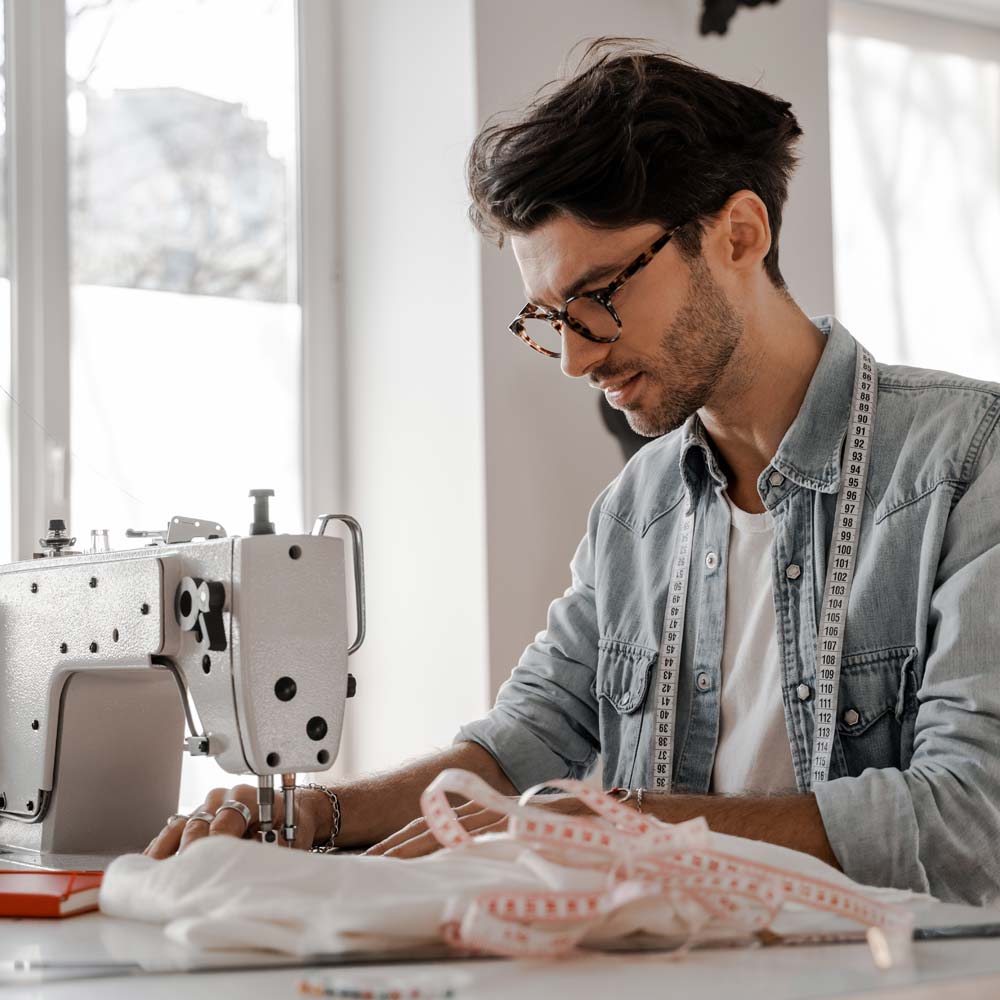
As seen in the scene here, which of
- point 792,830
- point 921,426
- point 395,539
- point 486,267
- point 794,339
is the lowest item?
point 792,830

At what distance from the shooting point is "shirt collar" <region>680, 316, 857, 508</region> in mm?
1598

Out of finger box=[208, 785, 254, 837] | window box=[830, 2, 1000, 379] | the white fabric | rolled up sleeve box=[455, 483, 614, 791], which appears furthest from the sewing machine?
window box=[830, 2, 1000, 379]

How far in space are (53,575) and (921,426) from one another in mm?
929

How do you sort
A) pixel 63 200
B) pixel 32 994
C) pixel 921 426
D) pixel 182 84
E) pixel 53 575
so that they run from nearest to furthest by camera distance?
pixel 32 994, pixel 53 575, pixel 921 426, pixel 63 200, pixel 182 84

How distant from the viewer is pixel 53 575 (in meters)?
1.38

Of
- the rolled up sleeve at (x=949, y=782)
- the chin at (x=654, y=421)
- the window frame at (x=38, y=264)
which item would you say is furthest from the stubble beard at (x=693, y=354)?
the window frame at (x=38, y=264)

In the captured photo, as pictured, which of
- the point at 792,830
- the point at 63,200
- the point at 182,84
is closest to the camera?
the point at 792,830

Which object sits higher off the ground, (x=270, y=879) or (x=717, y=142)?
(x=717, y=142)

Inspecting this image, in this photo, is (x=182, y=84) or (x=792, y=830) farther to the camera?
(x=182, y=84)

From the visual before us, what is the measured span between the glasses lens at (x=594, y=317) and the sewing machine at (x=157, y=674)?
0.45m

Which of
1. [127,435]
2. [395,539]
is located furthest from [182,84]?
[395,539]

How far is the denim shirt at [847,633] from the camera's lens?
128cm

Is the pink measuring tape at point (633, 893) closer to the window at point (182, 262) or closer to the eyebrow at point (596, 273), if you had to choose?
the eyebrow at point (596, 273)

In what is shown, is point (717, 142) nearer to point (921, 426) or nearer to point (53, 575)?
point (921, 426)
